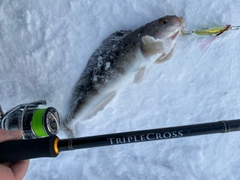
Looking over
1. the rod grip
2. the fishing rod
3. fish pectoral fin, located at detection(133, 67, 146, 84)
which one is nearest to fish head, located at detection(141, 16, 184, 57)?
fish pectoral fin, located at detection(133, 67, 146, 84)

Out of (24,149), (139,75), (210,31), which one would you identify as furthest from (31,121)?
(210,31)

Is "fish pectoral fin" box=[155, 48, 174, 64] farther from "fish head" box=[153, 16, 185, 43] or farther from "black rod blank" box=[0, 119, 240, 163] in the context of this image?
"black rod blank" box=[0, 119, 240, 163]

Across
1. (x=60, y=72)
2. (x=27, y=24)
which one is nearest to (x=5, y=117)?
(x=60, y=72)

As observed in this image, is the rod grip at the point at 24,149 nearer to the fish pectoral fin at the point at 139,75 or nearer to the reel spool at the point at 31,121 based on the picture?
the reel spool at the point at 31,121

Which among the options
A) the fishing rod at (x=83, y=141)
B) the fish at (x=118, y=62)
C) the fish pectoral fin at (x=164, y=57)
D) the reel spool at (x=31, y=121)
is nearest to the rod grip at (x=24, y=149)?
the fishing rod at (x=83, y=141)

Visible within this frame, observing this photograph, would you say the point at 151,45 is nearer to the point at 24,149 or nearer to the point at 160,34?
the point at 160,34

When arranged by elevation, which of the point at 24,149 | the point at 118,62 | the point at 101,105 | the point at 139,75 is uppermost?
the point at 24,149

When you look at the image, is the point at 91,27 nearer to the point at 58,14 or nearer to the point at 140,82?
the point at 58,14
